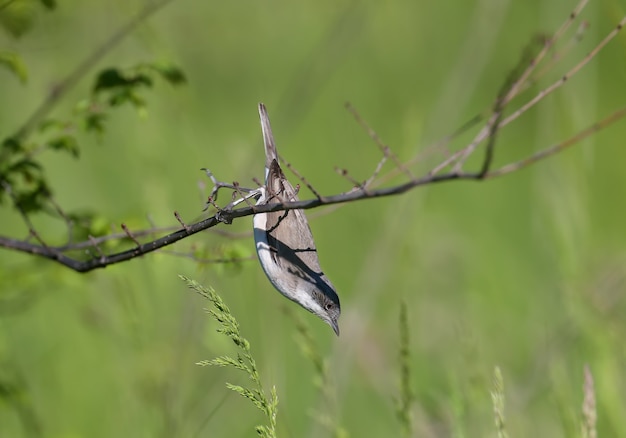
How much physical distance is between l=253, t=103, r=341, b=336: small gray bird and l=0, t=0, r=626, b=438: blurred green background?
122 millimetres

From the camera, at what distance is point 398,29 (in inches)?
301

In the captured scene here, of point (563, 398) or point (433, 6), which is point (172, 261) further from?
point (433, 6)

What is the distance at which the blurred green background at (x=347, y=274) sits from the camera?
8.89 feet

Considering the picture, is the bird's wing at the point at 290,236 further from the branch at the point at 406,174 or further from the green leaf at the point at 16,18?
the green leaf at the point at 16,18

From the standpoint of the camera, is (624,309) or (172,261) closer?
(172,261)

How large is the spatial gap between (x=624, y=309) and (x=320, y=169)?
2.89m

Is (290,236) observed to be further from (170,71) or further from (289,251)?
(170,71)

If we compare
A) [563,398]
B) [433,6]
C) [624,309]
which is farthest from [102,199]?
[433,6]

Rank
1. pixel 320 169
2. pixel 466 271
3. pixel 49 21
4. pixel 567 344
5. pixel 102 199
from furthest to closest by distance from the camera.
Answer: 1. pixel 320 169
2. pixel 102 199
3. pixel 466 271
4. pixel 49 21
5. pixel 567 344

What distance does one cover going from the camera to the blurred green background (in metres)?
2.71

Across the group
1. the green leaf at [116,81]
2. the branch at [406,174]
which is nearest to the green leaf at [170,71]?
the green leaf at [116,81]

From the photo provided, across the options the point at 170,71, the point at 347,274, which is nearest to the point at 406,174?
the point at 170,71

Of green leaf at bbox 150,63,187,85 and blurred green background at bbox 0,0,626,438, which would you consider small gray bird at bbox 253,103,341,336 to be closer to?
blurred green background at bbox 0,0,626,438

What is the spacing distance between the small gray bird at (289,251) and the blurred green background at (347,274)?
0.12 m
